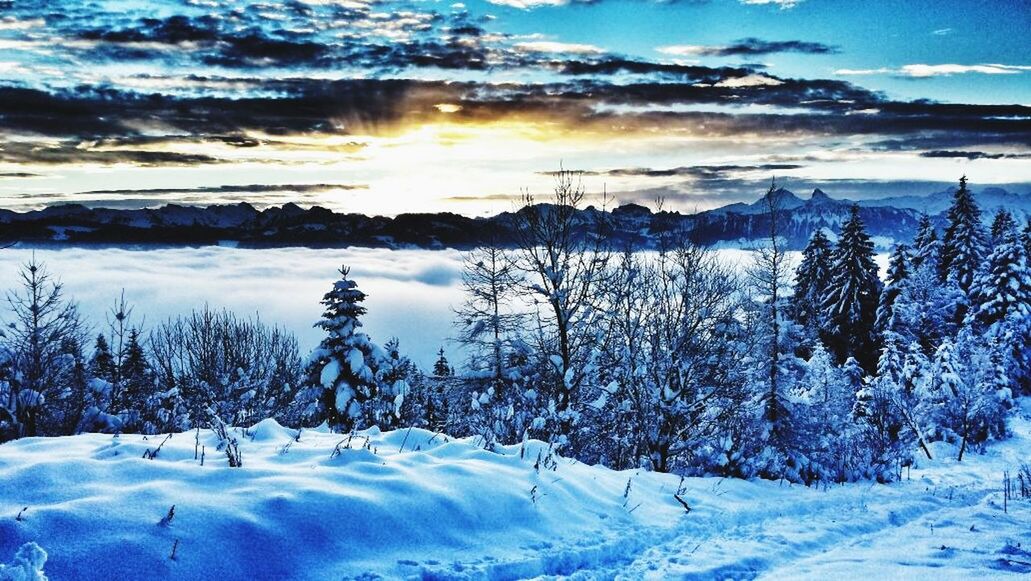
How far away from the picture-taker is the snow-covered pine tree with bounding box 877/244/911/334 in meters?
39.2

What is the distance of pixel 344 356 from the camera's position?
78.5 ft

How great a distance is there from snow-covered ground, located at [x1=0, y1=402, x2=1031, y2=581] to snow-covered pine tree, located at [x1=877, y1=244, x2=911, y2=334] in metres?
35.0

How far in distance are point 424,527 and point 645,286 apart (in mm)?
15510

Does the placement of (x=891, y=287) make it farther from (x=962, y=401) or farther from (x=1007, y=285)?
(x=962, y=401)

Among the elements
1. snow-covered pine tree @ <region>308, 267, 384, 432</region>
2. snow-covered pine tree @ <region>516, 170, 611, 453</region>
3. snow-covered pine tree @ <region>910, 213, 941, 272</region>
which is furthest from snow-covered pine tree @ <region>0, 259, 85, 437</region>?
snow-covered pine tree @ <region>910, 213, 941, 272</region>

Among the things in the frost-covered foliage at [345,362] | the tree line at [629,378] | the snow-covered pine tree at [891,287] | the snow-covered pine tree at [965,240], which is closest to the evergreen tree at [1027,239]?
the snow-covered pine tree at [965,240]

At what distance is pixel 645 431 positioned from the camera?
1658cm

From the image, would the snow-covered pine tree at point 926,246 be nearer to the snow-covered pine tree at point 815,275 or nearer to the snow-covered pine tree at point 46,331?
the snow-covered pine tree at point 815,275

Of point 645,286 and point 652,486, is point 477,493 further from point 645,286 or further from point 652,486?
point 645,286

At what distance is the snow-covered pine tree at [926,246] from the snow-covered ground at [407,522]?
4256 centimetres

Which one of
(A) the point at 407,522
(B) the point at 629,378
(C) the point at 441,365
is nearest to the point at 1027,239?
(B) the point at 629,378

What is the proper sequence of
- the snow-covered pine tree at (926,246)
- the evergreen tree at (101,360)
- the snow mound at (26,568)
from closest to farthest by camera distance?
the snow mound at (26,568)
the evergreen tree at (101,360)
the snow-covered pine tree at (926,246)

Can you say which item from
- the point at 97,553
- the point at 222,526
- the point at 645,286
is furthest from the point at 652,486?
the point at 645,286

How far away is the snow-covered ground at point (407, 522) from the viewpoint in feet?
14.1
